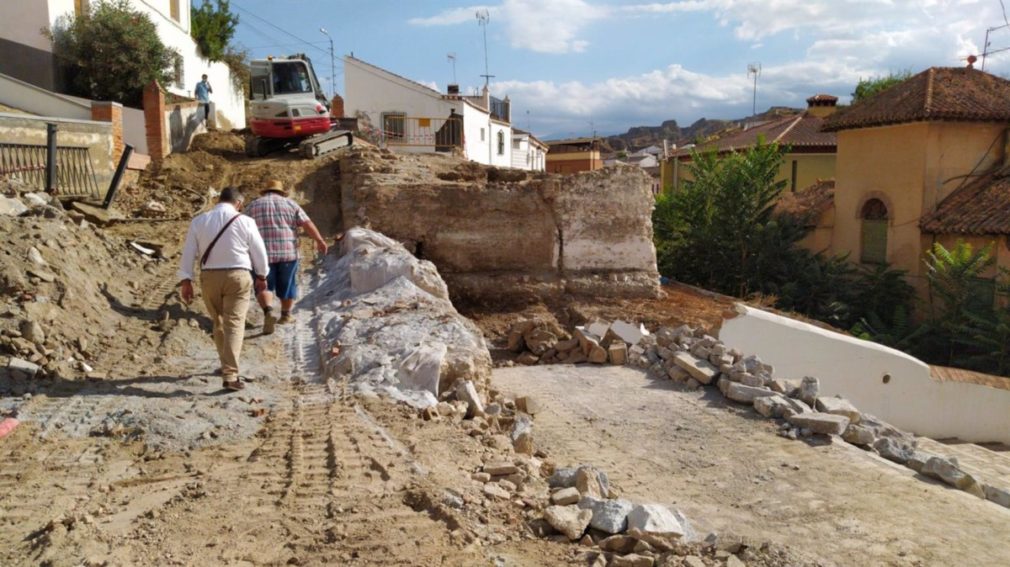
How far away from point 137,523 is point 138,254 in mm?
6609

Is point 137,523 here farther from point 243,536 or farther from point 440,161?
point 440,161

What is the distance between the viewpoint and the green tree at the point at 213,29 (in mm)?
27891

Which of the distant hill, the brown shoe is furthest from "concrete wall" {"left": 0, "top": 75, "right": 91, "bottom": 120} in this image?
the distant hill

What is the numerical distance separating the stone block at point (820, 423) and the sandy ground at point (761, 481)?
0.71ft

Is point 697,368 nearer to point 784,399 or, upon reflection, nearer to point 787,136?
point 784,399

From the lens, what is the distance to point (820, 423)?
8.67 metres

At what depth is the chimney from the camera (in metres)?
35.2

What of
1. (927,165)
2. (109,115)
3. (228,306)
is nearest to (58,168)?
(109,115)

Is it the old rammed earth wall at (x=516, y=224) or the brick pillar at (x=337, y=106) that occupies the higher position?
the brick pillar at (x=337, y=106)

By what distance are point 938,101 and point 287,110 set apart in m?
16.7

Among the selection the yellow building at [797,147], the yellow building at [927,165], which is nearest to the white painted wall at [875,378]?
the yellow building at [927,165]

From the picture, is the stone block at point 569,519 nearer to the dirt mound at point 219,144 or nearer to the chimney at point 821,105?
the dirt mound at point 219,144

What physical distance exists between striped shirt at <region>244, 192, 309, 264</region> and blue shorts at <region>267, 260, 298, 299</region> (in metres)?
0.05

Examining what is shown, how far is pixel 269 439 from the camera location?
201 inches
